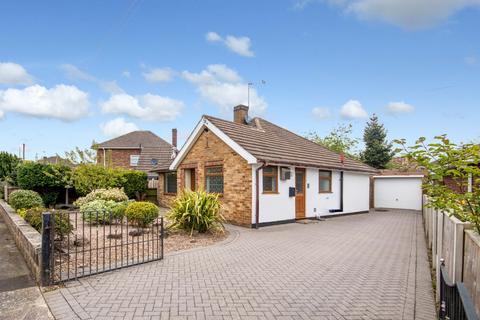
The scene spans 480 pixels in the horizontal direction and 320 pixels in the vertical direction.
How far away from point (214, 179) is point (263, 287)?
9.26m

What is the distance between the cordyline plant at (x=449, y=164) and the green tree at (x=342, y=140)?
112 feet

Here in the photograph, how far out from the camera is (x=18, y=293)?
475 cm

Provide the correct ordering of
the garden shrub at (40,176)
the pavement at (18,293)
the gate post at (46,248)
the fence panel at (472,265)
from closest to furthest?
the fence panel at (472,265)
the pavement at (18,293)
the gate post at (46,248)
the garden shrub at (40,176)

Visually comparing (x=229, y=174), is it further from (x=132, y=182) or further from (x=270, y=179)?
(x=132, y=182)

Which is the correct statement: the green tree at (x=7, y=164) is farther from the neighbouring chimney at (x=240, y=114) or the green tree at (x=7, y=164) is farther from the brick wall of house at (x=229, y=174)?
the neighbouring chimney at (x=240, y=114)

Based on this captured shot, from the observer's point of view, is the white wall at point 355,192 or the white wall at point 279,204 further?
the white wall at point 355,192

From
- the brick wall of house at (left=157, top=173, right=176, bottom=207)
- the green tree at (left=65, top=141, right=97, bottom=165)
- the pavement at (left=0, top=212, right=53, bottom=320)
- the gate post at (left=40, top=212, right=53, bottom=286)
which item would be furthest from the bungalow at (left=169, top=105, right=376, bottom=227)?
the gate post at (left=40, top=212, right=53, bottom=286)

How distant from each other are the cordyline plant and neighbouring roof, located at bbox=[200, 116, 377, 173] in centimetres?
839

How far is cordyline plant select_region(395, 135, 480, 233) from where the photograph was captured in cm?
289

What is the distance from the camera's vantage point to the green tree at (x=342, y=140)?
120 feet

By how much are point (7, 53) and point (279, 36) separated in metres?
11.8

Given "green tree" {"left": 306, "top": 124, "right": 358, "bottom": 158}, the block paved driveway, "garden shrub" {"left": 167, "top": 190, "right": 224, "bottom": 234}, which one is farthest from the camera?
"green tree" {"left": 306, "top": 124, "right": 358, "bottom": 158}

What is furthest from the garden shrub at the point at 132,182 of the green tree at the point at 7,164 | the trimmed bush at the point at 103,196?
the green tree at the point at 7,164

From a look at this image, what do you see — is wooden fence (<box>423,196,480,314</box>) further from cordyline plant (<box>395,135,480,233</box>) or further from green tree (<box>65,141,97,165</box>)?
green tree (<box>65,141,97,165</box>)
